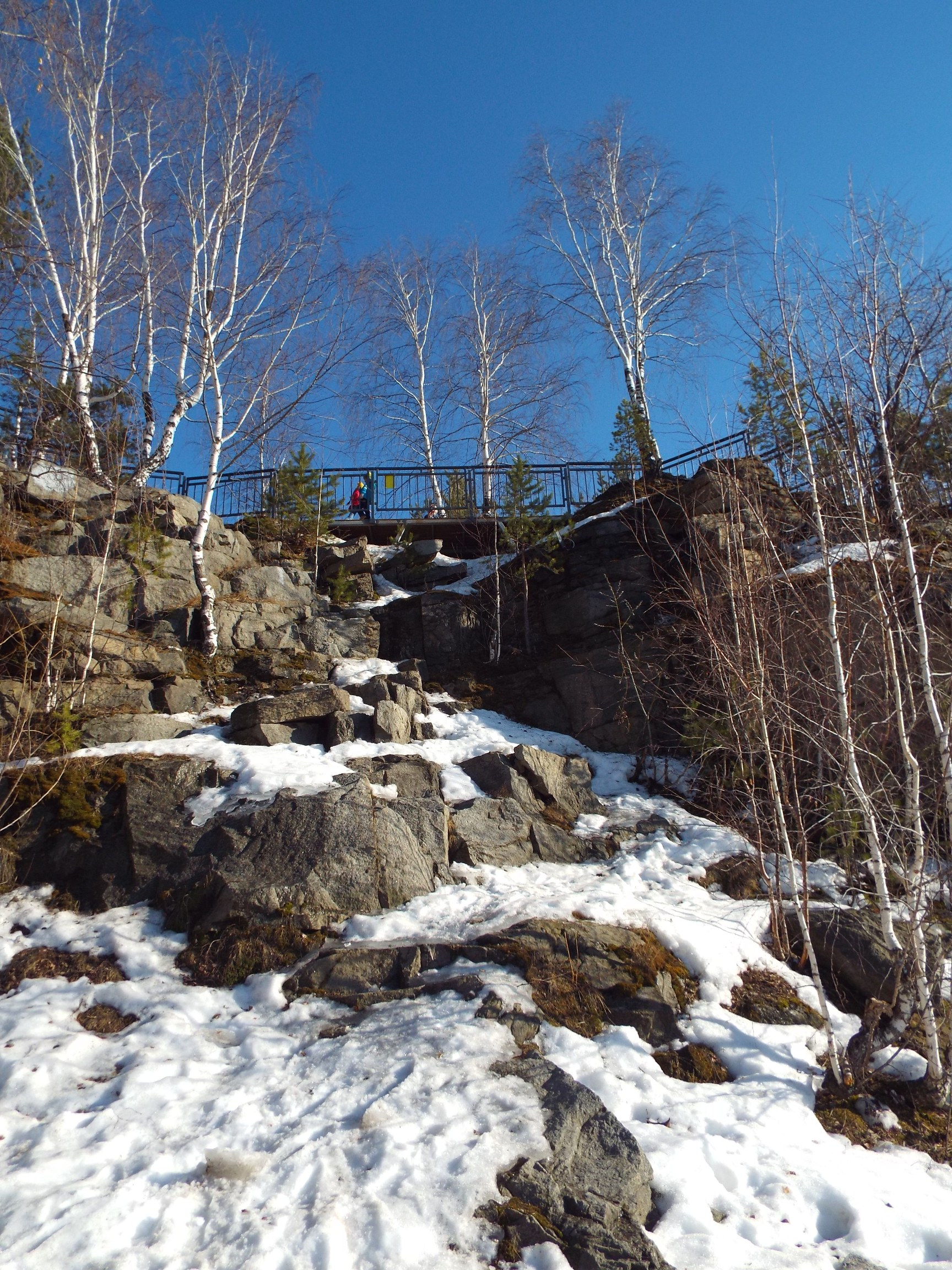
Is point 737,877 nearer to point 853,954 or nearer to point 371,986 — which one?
point 853,954

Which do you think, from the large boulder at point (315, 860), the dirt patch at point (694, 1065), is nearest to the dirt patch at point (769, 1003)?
the dirt patch at point (694, 1065)

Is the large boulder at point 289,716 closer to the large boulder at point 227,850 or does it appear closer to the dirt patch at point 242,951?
the large boulder at point 227,850

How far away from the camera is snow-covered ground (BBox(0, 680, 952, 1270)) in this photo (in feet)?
10.0

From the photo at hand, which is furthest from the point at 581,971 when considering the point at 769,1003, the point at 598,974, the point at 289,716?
the point at 289,716

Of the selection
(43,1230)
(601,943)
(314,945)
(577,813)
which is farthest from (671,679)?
(43,1230)

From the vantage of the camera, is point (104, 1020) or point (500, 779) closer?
point (104, 1020)

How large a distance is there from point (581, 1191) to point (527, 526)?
11087 millimetres

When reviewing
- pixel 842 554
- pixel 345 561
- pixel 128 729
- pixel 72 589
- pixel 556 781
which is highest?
pixel 345 561

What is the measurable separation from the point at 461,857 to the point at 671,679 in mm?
4778

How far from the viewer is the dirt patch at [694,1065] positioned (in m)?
4.59

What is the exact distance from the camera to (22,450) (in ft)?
34.2

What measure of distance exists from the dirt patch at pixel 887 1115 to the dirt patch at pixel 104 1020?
4376mm

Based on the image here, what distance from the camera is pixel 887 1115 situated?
14.4 feet

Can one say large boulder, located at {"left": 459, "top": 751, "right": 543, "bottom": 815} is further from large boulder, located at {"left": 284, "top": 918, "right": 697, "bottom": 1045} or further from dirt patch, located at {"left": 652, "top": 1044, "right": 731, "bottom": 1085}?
dirt patch, located at {"left": 652, "top": 1044, "right": 731, "bottom": 1085}
